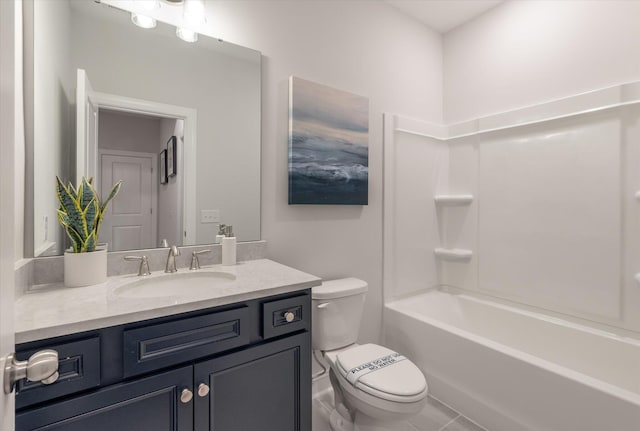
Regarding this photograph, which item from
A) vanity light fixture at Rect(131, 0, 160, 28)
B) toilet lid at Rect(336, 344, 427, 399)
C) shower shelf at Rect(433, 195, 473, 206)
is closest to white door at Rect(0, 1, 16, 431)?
vanity light fixture at Rect(131, 0, 160, 28)

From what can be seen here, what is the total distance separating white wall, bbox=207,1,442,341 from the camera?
175 centimetres

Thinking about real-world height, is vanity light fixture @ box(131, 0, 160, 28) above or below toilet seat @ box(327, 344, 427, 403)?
above

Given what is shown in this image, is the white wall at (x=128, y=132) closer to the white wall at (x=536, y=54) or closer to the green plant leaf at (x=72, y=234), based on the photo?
the green plant leaf at (x=72, y=234)

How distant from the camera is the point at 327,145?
1933mm

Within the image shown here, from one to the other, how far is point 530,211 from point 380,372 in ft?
5.06

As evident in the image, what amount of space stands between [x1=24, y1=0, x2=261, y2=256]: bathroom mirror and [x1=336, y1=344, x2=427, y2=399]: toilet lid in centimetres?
81

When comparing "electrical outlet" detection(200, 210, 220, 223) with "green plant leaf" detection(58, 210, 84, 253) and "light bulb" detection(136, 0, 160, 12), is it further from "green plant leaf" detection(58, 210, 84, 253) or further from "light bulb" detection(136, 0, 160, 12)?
"light bulb" detection(136, 0, 160, 12)

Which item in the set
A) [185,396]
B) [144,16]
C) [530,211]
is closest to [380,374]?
[185,396]

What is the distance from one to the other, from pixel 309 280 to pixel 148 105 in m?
1.09

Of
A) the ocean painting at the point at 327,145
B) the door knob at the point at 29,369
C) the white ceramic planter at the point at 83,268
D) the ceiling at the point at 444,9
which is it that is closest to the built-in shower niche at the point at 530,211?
the ocean painting at the point at 327,145

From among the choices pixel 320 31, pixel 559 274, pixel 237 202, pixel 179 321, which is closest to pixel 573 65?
pixel 559 274

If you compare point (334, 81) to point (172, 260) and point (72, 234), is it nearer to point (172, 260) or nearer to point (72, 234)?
point (172, 260)

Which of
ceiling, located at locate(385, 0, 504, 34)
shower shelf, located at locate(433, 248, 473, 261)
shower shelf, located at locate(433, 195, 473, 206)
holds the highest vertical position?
ceiling, located at locate(385, 0, 504, 34)

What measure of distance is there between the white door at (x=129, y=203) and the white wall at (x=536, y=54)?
237cm
